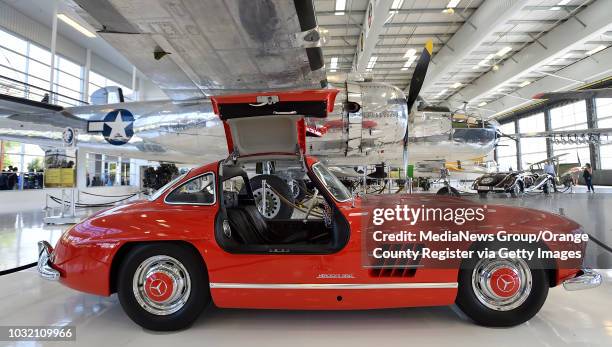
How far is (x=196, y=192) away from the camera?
114 inches

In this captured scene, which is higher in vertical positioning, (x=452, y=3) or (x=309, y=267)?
(x=452, y=3)

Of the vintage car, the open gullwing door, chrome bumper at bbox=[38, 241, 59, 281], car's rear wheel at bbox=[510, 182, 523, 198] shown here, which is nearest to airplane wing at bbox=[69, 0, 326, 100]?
the open gullwing door

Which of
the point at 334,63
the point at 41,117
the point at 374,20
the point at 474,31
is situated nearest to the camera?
the point at 41,117

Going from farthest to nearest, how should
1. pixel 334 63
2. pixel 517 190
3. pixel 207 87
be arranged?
pixel 334 63
pixel 517 190
pixel 207 87

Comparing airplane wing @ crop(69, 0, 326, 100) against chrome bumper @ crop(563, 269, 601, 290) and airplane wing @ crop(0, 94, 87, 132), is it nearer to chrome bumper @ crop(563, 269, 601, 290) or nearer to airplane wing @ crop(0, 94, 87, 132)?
airplane wing @ crop(0, 94, 87, 132)

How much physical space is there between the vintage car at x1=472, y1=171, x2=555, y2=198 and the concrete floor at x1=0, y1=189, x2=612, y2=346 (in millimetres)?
10259

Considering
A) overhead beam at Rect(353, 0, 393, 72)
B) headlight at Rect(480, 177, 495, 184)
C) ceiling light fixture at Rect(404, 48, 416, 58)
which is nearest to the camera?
overhead beam at Rect(353, 0, 393, 72)

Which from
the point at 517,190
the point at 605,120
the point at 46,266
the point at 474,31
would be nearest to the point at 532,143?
the point at 605,120

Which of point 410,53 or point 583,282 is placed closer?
point 583,282

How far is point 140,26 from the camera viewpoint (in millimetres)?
4465

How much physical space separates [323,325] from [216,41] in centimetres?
429

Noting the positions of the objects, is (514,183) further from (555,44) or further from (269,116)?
(269,116)

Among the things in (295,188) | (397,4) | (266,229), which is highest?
(397,4)

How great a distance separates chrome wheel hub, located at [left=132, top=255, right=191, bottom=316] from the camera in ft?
8.31
